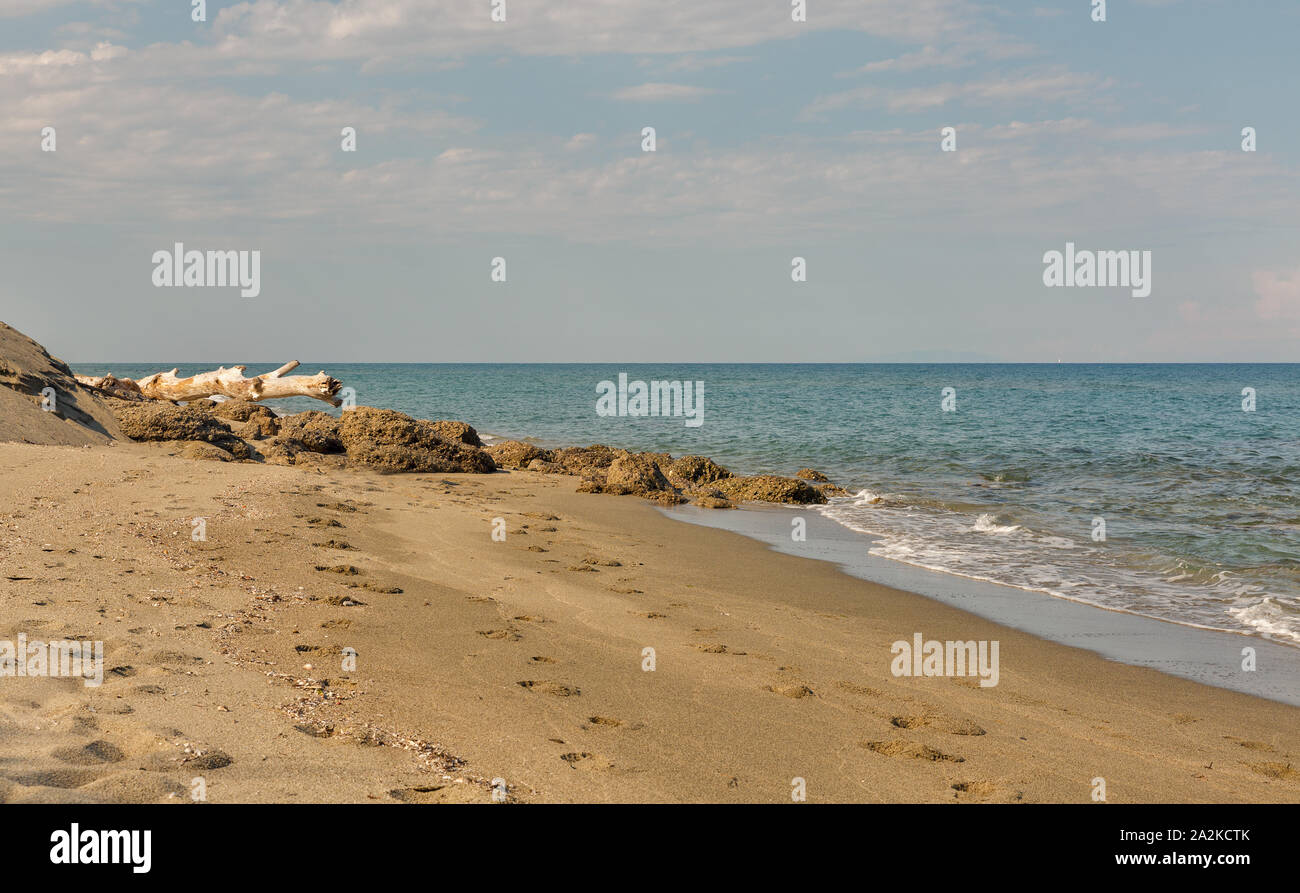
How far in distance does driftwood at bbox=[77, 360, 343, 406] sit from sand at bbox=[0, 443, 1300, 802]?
8472 mm

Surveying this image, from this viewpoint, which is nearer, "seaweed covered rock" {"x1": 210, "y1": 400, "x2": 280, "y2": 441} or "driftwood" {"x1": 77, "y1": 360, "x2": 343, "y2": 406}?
"seaweed covered rock" {"x1": 210, "y1": 400, "x2": 280, "y2": 441}

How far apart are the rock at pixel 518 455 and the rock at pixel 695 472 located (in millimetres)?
2702

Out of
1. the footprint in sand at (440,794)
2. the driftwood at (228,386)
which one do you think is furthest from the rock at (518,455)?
the footprint in sand at (440,794)

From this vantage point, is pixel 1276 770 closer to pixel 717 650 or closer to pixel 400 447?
pixel 717 650

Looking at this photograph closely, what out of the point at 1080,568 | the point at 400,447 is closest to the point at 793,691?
the point at 1080,568

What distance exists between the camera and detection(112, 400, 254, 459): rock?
558 inches

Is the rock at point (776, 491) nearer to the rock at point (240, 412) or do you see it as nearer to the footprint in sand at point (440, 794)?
the rock at point (240, 412)

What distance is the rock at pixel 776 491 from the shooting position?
15.9m

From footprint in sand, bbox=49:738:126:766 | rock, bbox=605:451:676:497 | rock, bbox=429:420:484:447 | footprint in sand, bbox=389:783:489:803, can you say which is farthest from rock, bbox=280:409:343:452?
footprint in sand, bbox=389:783:489:803

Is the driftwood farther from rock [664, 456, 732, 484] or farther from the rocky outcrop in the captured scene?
rock [664, 456, 732, 484]

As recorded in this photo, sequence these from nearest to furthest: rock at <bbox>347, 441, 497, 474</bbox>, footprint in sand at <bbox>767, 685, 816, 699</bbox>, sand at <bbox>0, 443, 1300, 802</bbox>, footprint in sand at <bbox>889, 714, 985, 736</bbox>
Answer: sand at <bbox>0, 443, 1300, 802</bbox>
footprint in sand at <bbox>889, 714, 985, 736</bbox>
footprint in sand at <bbox>767, 685, 816, 699</bbox>
rock at <bbox>347, 441, 497, 474</bbox>

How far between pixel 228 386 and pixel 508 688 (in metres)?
17.8

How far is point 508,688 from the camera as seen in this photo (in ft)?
17.2

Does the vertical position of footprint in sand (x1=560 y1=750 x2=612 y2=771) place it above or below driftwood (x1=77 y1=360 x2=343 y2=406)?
below
